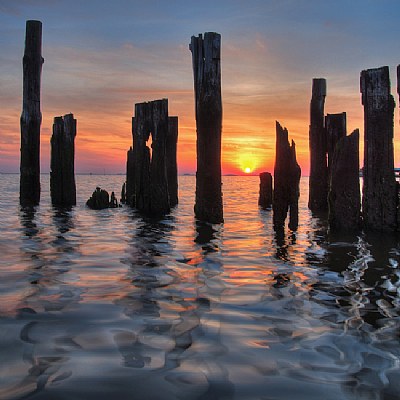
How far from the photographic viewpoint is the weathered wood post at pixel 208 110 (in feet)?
28.7

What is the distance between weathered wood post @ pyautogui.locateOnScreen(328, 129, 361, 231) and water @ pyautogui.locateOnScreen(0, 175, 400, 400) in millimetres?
1232

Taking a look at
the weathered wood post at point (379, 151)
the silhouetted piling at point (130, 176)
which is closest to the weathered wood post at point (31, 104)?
the silhouetted piling at point (130, 176)

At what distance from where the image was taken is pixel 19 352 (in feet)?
8.77

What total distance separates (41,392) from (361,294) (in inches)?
124

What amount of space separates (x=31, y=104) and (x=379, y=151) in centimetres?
919

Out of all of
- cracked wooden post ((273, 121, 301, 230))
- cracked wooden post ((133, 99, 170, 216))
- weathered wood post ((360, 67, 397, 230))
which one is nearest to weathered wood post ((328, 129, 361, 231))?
weathered wood post ((360, 67, 397, 230))

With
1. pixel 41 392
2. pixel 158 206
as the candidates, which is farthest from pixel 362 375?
pixel 158 206

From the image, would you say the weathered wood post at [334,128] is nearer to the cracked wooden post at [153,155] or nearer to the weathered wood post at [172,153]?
the cracked wooden post at [153,155]

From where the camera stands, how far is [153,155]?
35.1 ft

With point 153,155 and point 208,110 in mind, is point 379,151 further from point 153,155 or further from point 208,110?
point 153,155

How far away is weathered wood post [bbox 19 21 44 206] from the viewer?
1184 cm

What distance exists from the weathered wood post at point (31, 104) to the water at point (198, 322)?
19.9 feet

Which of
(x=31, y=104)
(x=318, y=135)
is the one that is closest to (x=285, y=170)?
(x=318, y=135)

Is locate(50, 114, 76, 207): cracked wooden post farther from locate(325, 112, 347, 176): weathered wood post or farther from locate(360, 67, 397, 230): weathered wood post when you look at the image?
locate(360, 67, 397, 230): weathered wood post
